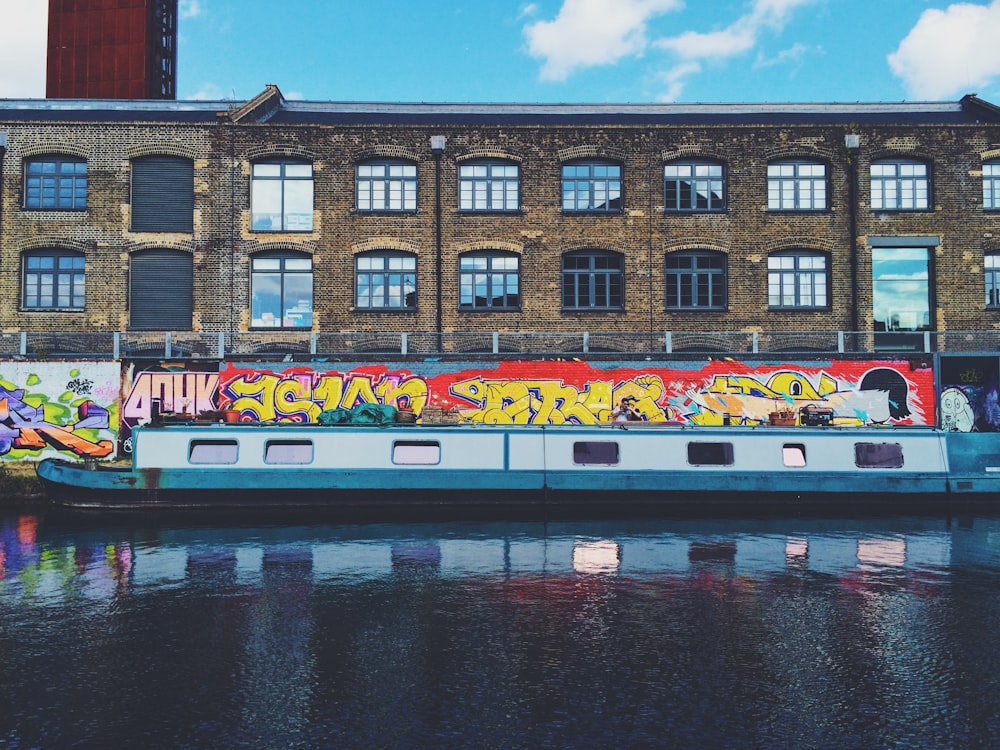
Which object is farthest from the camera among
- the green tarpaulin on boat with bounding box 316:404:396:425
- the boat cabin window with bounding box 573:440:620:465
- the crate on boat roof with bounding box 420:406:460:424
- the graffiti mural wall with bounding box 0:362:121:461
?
the graffiti mural wall with bounding box 0:362:121:461

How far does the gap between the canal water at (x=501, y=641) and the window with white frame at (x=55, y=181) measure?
43.1ft

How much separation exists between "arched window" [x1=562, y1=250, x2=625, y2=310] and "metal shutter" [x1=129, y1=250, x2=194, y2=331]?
37.2ft

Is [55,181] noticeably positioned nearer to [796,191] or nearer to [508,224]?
[508,224]

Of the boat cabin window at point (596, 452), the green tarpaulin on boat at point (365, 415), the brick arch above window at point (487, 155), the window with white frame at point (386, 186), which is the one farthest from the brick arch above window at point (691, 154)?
the green tarpaulin on boat at point (365, 415)

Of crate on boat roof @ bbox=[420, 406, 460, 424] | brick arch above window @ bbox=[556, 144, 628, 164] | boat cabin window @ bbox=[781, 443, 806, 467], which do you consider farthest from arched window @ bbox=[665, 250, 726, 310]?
crate on boat roof @ bbox=[420, 406, 460, 424]

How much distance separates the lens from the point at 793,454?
18.8 metres

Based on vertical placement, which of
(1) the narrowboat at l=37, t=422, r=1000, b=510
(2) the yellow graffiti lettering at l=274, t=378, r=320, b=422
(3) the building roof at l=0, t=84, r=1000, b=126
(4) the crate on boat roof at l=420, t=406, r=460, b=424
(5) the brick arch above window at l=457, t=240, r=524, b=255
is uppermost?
(3) the building roof at l=0, t=84, r=1000, b=126

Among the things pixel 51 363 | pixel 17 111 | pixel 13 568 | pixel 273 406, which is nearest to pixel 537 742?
pixel 13 568

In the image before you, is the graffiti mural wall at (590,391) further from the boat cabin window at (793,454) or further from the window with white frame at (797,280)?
Result: the boat cabin window at (793,454)

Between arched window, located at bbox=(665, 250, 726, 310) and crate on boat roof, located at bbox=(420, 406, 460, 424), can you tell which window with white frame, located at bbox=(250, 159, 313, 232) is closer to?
crate on boat roof, located at bbox=(420, 406, 460, 424)

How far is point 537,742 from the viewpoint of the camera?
6.75 m

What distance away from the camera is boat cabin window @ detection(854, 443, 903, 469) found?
1867cm

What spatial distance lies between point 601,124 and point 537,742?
22.6m

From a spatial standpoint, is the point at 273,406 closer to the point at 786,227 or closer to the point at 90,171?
the point at 90,171
